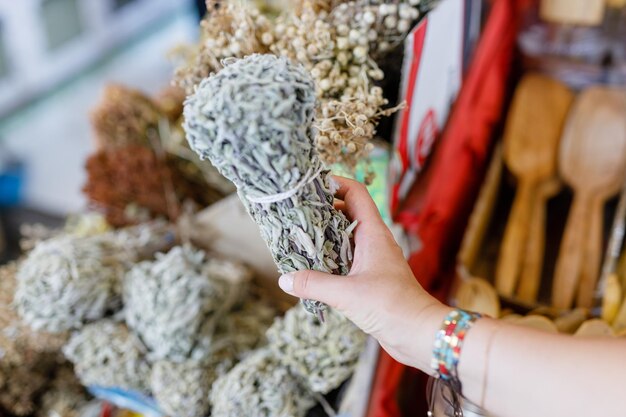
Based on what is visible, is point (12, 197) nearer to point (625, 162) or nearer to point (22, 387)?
point (22, 387)

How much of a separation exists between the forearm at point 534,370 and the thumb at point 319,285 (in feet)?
0.29

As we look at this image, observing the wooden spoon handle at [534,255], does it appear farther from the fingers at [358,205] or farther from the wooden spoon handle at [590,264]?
the fingers at [358,205]

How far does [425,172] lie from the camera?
1.16m

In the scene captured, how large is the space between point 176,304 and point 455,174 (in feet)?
1.91

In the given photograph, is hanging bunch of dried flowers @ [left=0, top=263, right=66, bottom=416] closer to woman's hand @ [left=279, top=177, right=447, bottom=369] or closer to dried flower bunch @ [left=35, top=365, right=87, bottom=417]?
dried flower bunch @ [left=35, top=365, right=87, bottom=417]

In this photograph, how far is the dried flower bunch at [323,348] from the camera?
83 centimetres

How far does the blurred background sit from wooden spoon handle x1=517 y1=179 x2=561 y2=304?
2.16m

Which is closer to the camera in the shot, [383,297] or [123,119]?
[383,297]

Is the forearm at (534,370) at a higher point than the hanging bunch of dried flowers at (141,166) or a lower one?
higher

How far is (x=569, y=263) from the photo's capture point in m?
1.12

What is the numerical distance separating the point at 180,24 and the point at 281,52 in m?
3.96

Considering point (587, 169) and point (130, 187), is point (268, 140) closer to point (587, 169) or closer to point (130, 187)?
point (130, 187)

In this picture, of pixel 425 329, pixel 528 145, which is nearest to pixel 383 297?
pixel 425 329

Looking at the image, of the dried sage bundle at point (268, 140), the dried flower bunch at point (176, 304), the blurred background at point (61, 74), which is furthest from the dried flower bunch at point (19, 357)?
the blurred background at point (61, 74)
